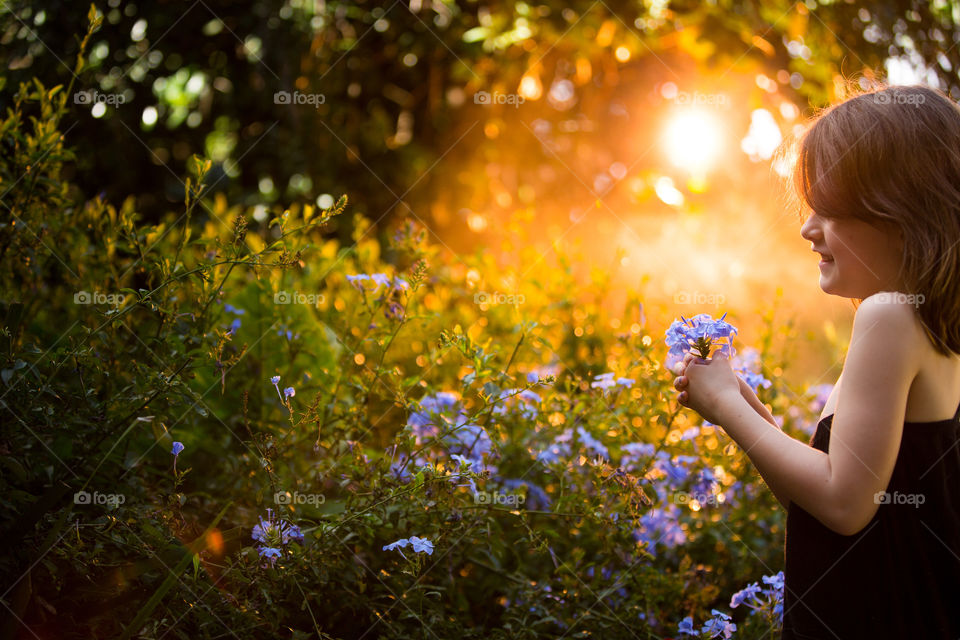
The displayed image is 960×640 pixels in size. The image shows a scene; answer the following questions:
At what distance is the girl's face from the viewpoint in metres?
1.04

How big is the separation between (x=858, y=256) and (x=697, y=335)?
0.91 feet

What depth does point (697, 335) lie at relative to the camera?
1051 mm

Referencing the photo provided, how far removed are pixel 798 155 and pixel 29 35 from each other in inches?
115

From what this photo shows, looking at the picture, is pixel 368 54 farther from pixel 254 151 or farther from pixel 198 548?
pixel 198 548

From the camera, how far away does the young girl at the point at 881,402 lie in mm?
935

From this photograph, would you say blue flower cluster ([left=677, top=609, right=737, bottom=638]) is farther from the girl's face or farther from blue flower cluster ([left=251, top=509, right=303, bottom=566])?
blue flower cluster ([left=251, top=509, right=303, bottom=566])

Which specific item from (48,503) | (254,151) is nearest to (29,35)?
(254,151)

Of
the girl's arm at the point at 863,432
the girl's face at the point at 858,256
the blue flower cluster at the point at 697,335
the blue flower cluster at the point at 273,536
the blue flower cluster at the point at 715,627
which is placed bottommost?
the blue flower cluster at the point at 273,536

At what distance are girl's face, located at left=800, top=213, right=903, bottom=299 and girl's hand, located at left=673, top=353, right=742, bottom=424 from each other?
214 millimetres

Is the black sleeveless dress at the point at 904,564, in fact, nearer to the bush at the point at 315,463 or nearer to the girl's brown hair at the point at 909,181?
the girl's brown hair at the point at 909,181

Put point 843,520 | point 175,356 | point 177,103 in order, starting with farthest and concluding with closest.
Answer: point 177,103
point 175,356
point 843,520

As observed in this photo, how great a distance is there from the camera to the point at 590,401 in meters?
1.75

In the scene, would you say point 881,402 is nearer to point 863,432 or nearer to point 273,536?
point 863,432

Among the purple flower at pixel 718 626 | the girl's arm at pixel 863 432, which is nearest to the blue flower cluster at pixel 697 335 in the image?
the girl's arm at pixel 863 432
